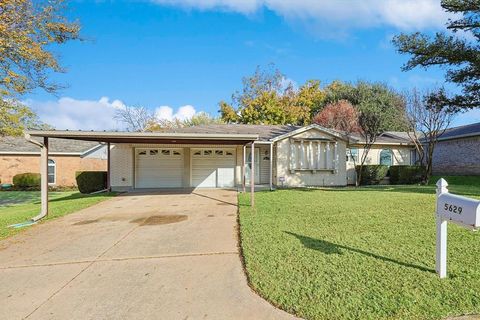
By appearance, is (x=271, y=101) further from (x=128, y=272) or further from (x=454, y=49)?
(x=128, y=272)

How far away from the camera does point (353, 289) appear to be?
3211 mm

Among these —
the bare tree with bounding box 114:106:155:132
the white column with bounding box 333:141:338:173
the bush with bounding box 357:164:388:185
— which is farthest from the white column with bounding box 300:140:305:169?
the bare tree with bounding box 114:106:155:132

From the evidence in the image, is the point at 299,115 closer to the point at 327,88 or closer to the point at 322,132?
the point at 327,88

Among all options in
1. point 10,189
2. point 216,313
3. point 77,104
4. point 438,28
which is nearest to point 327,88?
point 438,28

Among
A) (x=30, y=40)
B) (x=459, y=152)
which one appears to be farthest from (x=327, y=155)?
(x=30, y=40)

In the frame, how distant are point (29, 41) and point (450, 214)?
1270cm

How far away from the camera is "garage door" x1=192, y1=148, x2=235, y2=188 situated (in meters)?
15.1

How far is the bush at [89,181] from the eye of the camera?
13984 mm

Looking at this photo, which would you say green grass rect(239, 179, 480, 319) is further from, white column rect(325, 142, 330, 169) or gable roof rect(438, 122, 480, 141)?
gable roof rect(438, 122, 480, 141)

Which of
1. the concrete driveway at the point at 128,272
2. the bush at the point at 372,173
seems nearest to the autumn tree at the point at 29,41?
the concrete driveway at the point at 128,272

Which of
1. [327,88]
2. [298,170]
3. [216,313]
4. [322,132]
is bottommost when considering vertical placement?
[216,313]

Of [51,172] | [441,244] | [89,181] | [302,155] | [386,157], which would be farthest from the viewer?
[51,172]

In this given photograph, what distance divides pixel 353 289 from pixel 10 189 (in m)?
22.2

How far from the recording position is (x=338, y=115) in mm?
26234
